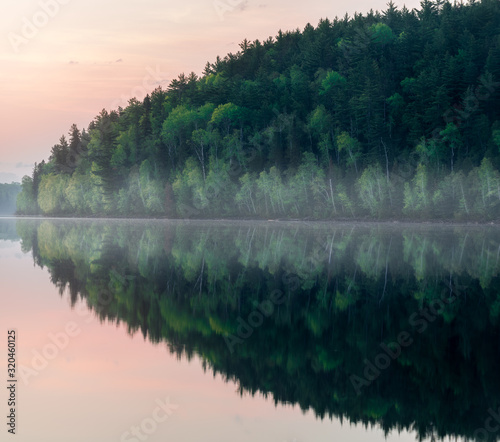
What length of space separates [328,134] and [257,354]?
120723 mm

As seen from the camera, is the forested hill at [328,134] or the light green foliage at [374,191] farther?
the forested hill at [328,134]

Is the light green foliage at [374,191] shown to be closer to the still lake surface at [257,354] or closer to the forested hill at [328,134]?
the forested hill at [328,134]

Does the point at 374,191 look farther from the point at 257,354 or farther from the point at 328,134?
the point at 257,354

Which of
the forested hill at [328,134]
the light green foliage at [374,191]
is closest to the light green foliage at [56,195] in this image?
the forested hill at [328,134]

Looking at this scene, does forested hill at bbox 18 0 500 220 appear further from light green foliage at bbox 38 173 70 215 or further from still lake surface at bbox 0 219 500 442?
still lake surface at bbox 0 219 500 442

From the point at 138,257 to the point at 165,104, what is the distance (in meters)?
139

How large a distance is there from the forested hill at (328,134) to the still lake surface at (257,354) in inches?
2970

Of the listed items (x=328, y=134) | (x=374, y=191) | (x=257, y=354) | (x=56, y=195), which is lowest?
(x=257, y=354)

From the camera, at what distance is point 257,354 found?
59.5ft

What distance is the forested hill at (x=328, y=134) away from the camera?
11394cm

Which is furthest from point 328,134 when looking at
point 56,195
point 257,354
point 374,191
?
point 257,354

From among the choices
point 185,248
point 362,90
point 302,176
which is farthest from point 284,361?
point 362,90

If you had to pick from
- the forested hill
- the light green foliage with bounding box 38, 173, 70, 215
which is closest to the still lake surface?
the forested hill

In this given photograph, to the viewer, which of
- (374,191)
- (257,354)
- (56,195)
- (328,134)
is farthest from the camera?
(56,195)
